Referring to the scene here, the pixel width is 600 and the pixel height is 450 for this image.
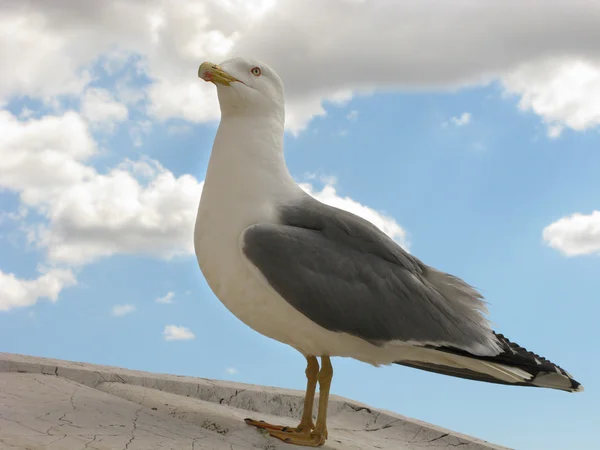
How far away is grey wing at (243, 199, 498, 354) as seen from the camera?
420cm

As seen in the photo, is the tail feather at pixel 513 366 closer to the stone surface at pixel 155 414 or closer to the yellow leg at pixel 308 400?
the yellow leg at pixel 308 400

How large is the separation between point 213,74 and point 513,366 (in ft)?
8.60

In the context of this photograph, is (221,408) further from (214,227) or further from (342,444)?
(214,227)

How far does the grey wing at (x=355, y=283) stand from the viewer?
420 cm

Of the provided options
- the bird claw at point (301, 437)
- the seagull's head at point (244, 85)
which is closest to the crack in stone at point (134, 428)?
the bird claw at point (301, 437)

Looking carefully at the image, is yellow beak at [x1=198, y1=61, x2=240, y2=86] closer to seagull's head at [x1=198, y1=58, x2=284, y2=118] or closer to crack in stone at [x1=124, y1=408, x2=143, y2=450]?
seagull's head at [x1=198, y1=58, x2=284, y2=118]

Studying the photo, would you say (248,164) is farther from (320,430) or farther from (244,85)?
(320,430)

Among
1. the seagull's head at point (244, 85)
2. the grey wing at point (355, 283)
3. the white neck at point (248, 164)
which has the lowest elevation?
the grey wing at point (355, 283)

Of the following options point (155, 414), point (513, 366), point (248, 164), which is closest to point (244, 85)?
point (248, 164)

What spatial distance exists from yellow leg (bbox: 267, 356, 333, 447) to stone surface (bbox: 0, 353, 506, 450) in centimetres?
7

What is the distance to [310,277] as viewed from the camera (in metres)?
4.22

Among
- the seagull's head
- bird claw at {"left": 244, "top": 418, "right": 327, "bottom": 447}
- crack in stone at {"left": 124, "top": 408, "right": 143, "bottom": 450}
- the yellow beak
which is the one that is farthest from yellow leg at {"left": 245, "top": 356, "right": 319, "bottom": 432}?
the yellow beak

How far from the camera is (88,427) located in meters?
4.25

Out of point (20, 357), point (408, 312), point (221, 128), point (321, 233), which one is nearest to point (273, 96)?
point (221, 128)
